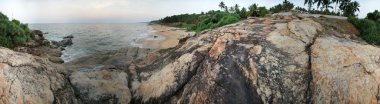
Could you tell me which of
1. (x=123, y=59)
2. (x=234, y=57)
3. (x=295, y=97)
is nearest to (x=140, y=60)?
(x=123, y=59)

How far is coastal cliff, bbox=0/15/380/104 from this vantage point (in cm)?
586

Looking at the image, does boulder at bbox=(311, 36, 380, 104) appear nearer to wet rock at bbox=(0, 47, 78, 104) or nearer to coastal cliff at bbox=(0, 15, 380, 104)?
coastal cliff at bbox=(0, 15, 380, 104)

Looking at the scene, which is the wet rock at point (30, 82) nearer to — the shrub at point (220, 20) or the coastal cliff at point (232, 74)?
the coastal cliff at point (232, 74)

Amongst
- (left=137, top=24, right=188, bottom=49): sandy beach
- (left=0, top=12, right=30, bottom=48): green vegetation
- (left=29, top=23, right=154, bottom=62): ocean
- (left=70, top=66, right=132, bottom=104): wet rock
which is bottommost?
(left=29, top=23, right=154, bottom=62): ocean

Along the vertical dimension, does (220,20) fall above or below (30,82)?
below

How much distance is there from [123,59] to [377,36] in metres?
10.5

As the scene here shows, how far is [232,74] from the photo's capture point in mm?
6230

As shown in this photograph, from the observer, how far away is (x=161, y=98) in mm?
6543

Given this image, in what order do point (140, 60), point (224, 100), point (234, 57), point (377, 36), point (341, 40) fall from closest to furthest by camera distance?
point (224, 100), point (234, 57), point (341, 40), point (140, 60), point (377, 36)

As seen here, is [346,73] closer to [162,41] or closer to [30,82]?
[30,82]

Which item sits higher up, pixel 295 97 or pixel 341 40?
pixel 341 40

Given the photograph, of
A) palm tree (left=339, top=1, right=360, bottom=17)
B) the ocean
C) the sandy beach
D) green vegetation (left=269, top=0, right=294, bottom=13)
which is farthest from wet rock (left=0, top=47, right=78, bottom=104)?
green vegetation (left=269, top=0, right=294, bottom=13)

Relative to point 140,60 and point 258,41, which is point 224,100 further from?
point 140,60

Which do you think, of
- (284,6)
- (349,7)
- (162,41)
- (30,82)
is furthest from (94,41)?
(30,82)
